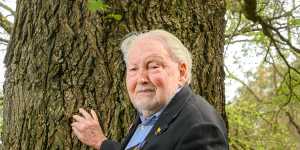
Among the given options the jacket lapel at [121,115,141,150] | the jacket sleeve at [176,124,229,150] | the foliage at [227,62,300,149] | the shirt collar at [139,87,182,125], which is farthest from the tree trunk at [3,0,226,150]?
the foliage at [227,62,300,149]

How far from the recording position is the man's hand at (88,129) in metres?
2.66

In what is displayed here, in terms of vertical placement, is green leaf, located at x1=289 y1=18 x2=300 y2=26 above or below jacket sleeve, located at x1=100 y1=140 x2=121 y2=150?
above

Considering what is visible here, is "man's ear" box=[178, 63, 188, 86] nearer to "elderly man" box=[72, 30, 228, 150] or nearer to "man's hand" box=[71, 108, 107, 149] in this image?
"elderly man" box=[72, 30, 228, 150]

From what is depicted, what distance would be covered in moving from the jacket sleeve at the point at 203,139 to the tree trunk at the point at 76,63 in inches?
35.4

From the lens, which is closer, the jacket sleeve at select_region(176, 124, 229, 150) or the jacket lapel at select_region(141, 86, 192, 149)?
the jacket sleeve at select_region(176, 124, 229, 150)

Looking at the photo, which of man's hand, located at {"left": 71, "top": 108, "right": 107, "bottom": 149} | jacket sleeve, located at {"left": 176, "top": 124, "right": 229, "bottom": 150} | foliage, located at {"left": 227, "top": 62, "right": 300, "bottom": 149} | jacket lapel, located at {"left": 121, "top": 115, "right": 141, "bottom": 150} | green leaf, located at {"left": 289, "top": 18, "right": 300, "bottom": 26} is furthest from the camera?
foliage, located at {"left": 227, "top": 62, "right": 300, "bottom": 149}

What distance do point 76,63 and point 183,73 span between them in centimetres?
73

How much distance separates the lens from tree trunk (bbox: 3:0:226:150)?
8.93 feet

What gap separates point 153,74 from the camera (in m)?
2.18

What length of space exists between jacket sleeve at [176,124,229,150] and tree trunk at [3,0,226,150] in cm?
90

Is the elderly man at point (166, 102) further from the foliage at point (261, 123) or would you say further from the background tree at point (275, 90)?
the foliage at point (261, 123)

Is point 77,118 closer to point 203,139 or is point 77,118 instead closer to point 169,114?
point 169,114

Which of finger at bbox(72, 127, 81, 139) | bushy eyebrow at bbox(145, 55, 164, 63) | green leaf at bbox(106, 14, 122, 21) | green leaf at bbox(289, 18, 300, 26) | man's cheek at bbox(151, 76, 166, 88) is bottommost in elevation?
finger at bbox(72, 127, 81, 139)

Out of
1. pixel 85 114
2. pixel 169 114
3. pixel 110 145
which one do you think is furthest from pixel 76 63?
pixel 169 114
